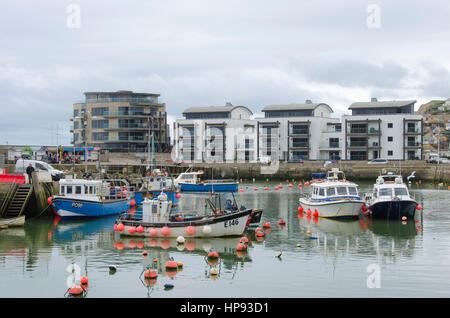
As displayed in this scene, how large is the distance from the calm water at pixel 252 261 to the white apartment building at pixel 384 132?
55.5 meters

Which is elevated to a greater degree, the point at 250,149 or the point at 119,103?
the point at 119,103

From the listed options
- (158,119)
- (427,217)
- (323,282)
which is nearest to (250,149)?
(158,119)

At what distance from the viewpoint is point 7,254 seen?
26484mm

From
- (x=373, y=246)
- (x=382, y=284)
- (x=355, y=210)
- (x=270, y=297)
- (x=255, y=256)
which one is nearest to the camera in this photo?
(x=270, y=297)

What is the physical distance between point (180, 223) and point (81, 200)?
11.4m

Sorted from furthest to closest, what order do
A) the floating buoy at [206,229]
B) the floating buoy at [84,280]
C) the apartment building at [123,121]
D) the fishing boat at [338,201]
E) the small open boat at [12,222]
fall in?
1. the apartment building at [123,121]
2. the fishing boat at [338,201]
3. the small open boat at [12,222]
4. the floating buoy at [206,229]
5. the floating buoy at [84,280]

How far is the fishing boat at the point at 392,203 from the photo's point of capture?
35688 mm

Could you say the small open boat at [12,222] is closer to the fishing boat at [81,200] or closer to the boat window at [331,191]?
the fishing boat at [81,200]

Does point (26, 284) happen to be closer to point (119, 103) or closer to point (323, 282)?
point (323, 282)

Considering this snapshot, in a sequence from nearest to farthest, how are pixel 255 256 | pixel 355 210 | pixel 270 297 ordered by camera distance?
pixel 270 297, pixel 255 256, pixel 355 210

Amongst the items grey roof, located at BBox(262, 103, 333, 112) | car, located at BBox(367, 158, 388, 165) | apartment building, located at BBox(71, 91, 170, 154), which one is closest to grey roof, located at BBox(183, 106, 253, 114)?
apartment building, located at BBox(71, 91, 170, 154)

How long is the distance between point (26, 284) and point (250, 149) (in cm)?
7872

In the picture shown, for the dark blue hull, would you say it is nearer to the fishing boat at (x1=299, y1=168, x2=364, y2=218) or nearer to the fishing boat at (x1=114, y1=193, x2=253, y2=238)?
the fishing boat at (x1=299, y1=168, x2=364, y2=218)

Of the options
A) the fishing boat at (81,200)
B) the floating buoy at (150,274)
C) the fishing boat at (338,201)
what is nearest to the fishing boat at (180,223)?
the floating buoy at (150,274)
